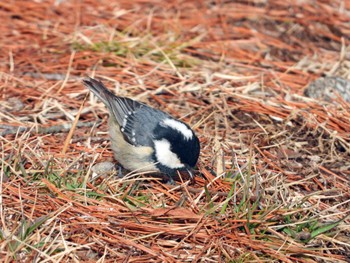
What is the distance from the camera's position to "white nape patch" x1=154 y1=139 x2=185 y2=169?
13.9 feet

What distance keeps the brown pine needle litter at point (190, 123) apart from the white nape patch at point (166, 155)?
168 millimetres

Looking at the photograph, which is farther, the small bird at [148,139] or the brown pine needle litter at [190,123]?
the small bird at [148,139]

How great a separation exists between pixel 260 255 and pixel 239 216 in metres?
0.27

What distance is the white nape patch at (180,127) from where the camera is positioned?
4195 millimetres

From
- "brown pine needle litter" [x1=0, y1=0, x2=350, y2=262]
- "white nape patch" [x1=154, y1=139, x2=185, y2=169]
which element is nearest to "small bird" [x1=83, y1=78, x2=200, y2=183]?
"white nape patch" [x1=154, y1=139, x2=185, y2=169]

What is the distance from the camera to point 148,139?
4.45 metres

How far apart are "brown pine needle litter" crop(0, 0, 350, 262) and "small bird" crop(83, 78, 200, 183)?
144 mm

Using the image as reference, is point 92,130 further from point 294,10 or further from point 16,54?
point 294,10

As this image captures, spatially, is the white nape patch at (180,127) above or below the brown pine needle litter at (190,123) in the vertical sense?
above

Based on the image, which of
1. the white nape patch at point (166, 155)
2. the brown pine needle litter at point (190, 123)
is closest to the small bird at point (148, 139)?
the white nape patch at point (166, 155)

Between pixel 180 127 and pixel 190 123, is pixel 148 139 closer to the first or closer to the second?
pixel 180 127

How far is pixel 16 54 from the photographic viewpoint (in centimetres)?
595

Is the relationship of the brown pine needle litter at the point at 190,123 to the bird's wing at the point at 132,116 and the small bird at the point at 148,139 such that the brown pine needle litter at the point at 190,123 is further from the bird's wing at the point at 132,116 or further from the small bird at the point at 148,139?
the bird's wing at the point at 132,116

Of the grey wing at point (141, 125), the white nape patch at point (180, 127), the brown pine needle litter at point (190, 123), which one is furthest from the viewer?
the grey wing at point (141, 125)
